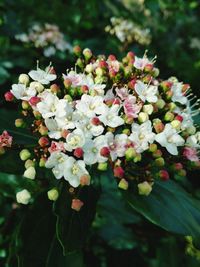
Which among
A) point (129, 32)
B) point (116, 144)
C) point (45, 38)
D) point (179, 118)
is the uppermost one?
point (129, 32)

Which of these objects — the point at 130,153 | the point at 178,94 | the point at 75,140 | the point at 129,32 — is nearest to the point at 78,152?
the point at 75,140

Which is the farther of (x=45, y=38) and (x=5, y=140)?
(x=45, y=38)

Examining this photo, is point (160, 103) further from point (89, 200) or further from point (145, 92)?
point (89, 200)

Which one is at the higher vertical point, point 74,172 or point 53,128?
point 53,128

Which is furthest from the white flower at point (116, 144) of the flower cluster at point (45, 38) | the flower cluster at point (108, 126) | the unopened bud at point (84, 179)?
the flower cluster at point (45, 38)

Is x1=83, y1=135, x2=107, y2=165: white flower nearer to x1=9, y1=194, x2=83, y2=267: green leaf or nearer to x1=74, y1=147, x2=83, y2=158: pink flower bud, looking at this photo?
x1=74, y1=147, x2=83, y2=158: pink flower bud

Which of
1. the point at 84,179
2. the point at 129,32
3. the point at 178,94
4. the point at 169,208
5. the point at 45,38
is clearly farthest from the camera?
the point at 129,32

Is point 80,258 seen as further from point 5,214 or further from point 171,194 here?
point 5,214

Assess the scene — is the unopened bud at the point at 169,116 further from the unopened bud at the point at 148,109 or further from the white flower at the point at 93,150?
the white flower at the point at 93,150
